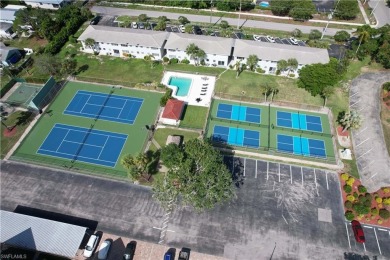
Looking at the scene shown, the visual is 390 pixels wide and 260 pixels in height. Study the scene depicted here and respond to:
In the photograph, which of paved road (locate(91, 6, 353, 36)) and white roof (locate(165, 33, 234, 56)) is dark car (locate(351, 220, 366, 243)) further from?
paved road (locate(91, 6, 353, 36))

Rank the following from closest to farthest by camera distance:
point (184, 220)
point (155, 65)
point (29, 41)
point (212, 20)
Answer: point (184, 220) → point (155, 65) → point (29, 41) → point (212, 20)

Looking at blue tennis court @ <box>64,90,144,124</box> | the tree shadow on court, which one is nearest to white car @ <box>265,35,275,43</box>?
blue tennis court @ <box>64,90,144,124</box>

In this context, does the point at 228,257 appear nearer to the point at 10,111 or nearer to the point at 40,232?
the point at 40,232

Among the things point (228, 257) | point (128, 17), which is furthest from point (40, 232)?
point (128, 17)

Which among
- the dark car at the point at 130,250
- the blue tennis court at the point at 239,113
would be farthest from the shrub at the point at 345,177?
the dark car at the point at 130,250

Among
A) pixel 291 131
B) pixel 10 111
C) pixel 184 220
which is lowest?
pixel 184 220

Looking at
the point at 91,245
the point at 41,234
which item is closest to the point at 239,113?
the point at 91,245

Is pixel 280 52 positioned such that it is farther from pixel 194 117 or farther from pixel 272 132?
pixel 194 117
